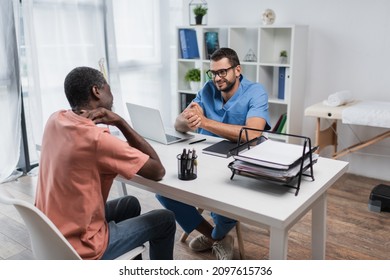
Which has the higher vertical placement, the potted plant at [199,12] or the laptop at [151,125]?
the potted plant at [199,12]

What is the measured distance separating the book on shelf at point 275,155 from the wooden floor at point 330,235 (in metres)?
0.95

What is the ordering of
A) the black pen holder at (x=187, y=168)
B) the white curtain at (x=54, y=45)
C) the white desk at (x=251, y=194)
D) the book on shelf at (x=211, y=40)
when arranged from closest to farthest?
the white desk at (x=251, y=194) → the black pen holder at (x=187, y=168) → the white curtain at (x=54, y=45) → the book on shelf at (x=211, y=40)

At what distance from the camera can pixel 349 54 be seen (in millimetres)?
3469

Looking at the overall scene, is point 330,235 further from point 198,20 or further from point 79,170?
point 198,20

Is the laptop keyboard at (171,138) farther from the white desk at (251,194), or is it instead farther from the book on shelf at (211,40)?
the book on shelf at (211,40)

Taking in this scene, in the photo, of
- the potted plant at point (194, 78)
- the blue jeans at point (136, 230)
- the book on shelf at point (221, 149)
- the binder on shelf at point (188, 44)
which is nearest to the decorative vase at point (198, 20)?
the binder on shelf at point (188, 44)

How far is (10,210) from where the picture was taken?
115 inches

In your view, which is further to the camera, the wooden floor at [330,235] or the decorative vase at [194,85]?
the decorative vase at [194,85]

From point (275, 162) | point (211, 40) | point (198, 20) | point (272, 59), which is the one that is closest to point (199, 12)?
point (198, 20)

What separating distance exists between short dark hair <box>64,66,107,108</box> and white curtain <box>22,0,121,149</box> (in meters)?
2.10

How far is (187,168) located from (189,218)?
733 mm

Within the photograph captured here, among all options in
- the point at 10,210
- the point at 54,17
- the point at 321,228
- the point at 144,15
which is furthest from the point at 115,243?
the point at 144,15

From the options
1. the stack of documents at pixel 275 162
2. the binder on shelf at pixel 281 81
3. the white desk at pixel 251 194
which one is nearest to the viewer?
the white desk at pixel 251 194

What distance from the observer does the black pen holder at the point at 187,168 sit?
4.98ft
